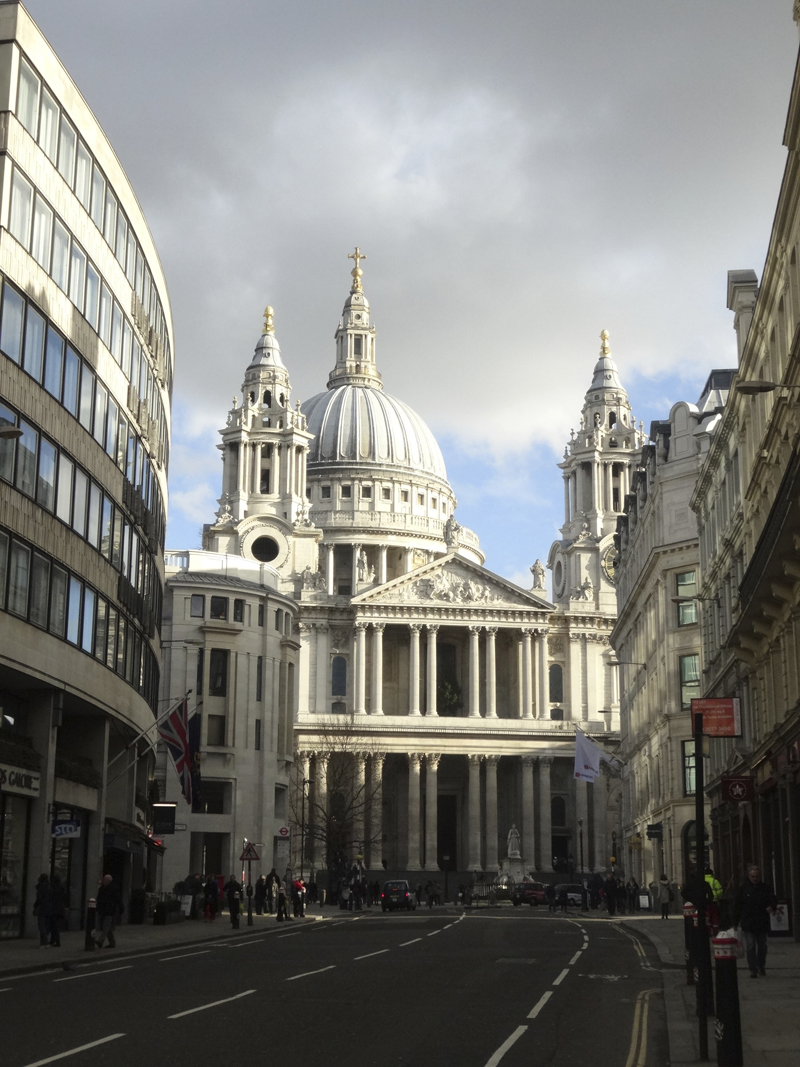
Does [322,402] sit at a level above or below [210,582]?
above

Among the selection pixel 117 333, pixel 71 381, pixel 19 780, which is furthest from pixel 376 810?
pixel 19 780

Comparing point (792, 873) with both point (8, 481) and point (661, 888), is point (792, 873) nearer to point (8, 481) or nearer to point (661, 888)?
point (8, 481)

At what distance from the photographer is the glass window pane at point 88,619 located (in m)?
40.5

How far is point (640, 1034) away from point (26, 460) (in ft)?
74.3

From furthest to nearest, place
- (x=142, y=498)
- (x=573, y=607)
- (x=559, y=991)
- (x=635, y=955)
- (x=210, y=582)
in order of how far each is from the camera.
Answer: (x=573, y=607)
(x=210, y=582)
(x=142, y=498)
(x=635, y=955)
(x=559, y=991)

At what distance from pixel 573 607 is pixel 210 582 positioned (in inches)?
2076

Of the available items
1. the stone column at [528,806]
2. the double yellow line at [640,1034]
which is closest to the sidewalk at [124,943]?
the double yellow line at [640,1034]

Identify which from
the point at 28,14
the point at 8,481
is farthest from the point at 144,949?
the point at 28,14

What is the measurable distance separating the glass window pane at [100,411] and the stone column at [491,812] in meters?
81.0

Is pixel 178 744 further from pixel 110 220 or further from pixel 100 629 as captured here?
pixel 110 220

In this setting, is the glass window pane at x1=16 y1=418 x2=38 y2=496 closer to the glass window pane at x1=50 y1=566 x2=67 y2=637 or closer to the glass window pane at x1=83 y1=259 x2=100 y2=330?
the glass window pane at x1=50 y1=566 x2=67 y2=637

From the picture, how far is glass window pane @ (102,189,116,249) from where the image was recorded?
4278 cm

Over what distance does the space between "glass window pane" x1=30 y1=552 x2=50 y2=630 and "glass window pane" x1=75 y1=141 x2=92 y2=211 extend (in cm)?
1050

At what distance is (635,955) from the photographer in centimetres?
3341
